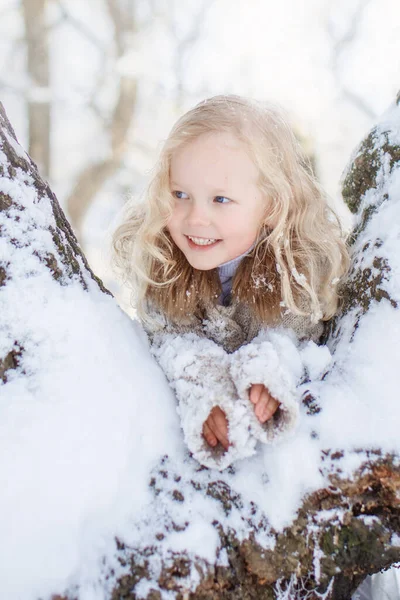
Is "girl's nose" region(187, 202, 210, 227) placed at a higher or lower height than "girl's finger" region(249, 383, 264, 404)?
higher

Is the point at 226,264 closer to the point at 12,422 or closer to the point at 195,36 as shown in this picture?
the point at 12,422

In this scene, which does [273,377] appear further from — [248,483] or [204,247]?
[204,247]

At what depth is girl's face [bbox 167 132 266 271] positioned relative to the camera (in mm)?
1231

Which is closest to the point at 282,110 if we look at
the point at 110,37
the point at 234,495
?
the point at 234,495

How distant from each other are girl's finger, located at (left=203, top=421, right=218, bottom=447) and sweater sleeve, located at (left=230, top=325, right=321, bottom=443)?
8 cm

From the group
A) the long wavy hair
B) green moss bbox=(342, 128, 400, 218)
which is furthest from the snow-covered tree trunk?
green moss bbox=(342, 128, 400, 218)

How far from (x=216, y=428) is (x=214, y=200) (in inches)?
23.7

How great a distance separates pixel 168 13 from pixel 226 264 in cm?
582

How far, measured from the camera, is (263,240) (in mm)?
1385

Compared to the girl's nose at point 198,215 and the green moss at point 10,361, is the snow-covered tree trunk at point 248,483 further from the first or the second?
the girl's nose at point 198,215

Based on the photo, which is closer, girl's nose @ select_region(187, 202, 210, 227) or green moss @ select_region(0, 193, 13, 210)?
green moss @ select_region(0, 193, 13, 210)

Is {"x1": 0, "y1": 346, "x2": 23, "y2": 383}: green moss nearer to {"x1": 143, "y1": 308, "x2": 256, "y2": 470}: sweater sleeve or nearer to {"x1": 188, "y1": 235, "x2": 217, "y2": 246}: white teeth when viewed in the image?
{"x1": 143, "y1": 308, "x2": 256, "y2": 470}: sweater sleeve

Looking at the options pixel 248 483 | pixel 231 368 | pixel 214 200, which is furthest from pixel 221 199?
pixel 248 483

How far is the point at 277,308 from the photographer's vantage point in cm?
138
